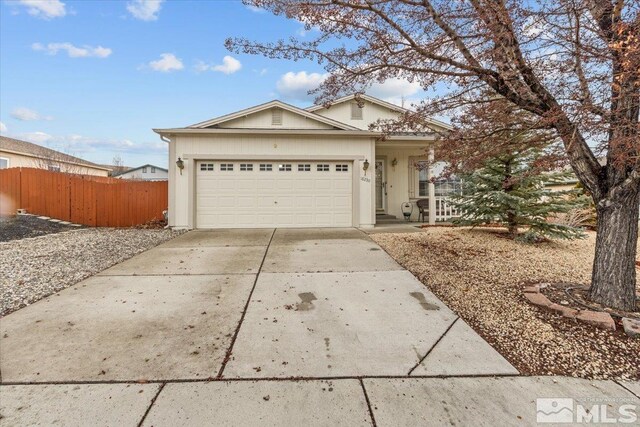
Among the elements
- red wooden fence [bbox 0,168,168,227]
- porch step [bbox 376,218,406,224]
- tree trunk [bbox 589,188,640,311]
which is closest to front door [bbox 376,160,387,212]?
porch step [bbox 376,218,406,224]

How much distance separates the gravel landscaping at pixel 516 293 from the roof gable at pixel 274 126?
4.28 metres

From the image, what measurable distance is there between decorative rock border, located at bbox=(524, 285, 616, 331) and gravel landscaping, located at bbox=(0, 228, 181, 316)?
6051mm

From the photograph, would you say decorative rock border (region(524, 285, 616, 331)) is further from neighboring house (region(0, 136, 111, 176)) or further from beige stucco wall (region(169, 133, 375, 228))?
neighboring house (region(0, 136, 111, 176))

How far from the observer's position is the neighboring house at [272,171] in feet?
32.0

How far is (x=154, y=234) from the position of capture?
8.95m

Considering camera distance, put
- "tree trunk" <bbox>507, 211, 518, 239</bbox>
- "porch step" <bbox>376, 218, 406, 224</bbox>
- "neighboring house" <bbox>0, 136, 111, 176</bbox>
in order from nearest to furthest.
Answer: "tree trunk" <bbox>507, 211, 518, 239</bbox> → "porch step" <bbox>376, 218, 406, 224</bbox> → "neighboring house" <bbox>0, 136, 111, 176</bbox>

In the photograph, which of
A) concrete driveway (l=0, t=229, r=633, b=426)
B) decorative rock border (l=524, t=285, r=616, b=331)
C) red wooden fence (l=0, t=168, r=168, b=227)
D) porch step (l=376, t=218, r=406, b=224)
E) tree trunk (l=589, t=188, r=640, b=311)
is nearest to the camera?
concrete driveway (l=0, t=229, r=633, b=426)

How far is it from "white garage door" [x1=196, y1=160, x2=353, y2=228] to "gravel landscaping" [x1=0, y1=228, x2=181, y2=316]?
1551 mm

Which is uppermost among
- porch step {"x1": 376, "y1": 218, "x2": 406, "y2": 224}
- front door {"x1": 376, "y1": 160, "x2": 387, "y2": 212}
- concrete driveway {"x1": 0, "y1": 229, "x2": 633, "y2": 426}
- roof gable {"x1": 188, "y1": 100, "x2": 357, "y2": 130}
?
roof gable {"x1": 188, "y1": 100, "x2": 357, "y2": 130}

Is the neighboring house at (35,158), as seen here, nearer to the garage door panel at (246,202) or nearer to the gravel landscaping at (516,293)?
the garage door panel at (246,202)

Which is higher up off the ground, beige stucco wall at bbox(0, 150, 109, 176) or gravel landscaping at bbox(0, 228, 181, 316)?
beige stucco wall at bbox(0, 150, 109, 176)

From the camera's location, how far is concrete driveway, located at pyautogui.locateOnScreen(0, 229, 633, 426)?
6.63 ft

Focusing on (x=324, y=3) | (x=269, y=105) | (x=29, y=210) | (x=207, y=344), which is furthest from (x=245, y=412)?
(x=29, y=210)

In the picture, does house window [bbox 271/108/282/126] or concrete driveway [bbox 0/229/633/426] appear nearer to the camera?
concrete driveway [bbox 0/229/633/426]
